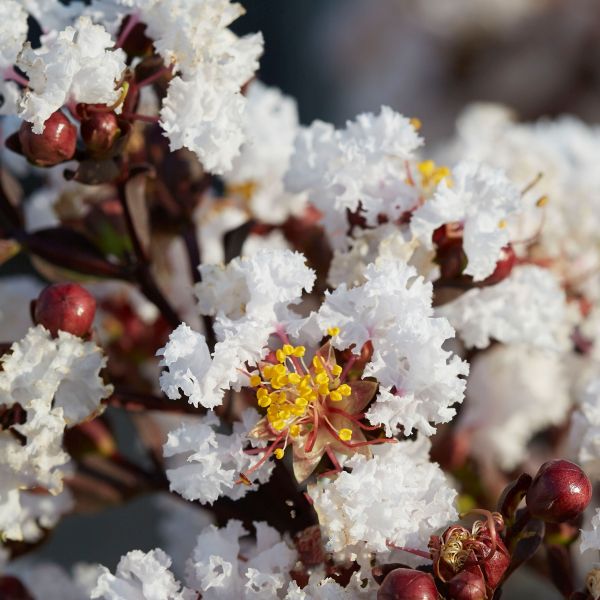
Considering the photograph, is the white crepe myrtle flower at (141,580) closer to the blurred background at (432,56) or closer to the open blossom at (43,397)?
the open blossom at (43,397)

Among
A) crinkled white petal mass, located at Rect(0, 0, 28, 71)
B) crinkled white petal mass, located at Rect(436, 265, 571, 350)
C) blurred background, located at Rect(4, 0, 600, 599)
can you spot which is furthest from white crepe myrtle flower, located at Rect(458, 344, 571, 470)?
blurred background, located at Rect(4, 0, 600, 599)

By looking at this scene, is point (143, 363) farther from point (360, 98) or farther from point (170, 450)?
point (360, 98)

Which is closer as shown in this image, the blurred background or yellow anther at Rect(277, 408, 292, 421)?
yellow anther at Rect(277, 408, 292, 421)

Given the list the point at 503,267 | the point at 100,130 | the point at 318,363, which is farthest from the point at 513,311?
the point at 100,130

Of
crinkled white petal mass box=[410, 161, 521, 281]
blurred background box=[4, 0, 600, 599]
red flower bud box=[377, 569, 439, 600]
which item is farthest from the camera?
blurred background box=[4, 0, 600, 599]

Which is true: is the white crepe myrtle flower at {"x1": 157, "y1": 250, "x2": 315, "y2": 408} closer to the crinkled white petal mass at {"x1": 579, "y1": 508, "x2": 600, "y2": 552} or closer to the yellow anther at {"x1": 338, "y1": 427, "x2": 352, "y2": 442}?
the yellow anther at {"x1": 338, "y1": 427, "x2": 352, "y2": 442}

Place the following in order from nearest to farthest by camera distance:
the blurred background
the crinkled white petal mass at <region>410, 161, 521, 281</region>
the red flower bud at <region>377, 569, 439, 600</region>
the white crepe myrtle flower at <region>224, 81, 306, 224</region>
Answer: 1. the red flower bud at <region>377, 569, 439, 600</region>
2. the crinkled white petal mass at <region>410, 161, 521, 281</region>
3. the white crepe myrtle flower at <region>224, 81, 306, 224</region>
4. the blurred background
